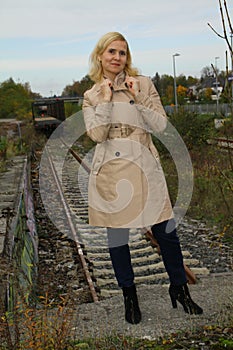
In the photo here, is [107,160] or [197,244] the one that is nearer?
[107,160]

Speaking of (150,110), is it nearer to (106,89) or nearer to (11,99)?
(106,89)

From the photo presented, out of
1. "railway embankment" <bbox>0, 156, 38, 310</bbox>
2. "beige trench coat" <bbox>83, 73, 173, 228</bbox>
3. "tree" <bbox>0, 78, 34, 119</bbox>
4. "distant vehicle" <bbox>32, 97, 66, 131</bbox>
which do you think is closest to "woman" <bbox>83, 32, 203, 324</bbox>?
"beige trench coat" <bbox>83, 73, 173, 228</bbox>

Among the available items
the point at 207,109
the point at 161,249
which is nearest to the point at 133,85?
the point at 161,249

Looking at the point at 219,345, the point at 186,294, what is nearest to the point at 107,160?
the point at 186,294

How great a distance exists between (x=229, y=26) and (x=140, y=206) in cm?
127

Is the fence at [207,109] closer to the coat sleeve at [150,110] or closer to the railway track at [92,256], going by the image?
the coat sleeve at [150,110]

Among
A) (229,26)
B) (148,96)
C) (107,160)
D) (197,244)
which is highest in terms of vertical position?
(229,26)

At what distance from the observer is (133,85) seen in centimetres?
362

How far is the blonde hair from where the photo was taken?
11.9 ft

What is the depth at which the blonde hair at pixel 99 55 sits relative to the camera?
364 cm

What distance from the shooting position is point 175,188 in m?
10.1

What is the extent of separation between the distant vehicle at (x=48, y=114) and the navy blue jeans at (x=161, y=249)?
90.4 feet

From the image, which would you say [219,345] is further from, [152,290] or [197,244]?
[197,244]

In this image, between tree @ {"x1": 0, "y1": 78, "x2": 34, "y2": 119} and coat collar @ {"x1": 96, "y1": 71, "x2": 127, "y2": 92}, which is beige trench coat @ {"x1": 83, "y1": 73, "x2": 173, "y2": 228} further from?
tree @ {"x1": 0, "y1": 78, "x2": 34, "y2": 119}
